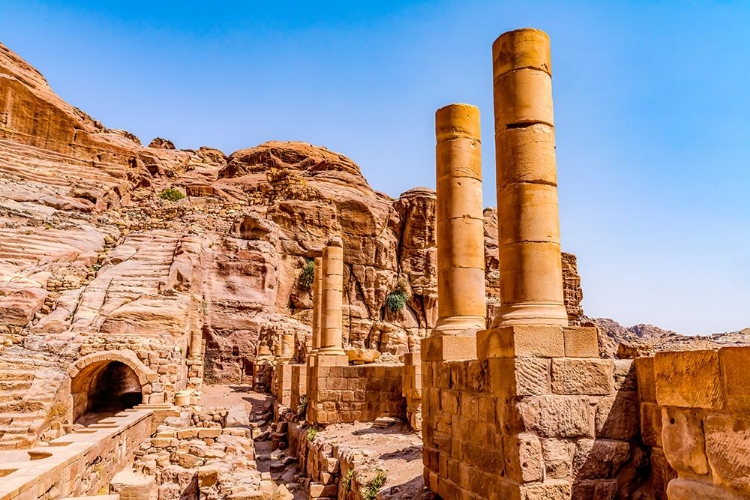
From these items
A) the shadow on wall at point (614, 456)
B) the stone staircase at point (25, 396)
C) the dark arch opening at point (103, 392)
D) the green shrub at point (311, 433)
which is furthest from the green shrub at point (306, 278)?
the shadow on wall at point (614, 456)

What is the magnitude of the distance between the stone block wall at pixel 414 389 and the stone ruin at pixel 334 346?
43mm

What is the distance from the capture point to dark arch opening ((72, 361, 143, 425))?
17156 mm

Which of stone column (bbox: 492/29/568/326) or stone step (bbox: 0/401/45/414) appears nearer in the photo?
stone column (bbox: 492/29/568/326)

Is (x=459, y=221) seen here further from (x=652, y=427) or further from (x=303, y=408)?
(x=303, y=408)

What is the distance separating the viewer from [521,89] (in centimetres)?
648

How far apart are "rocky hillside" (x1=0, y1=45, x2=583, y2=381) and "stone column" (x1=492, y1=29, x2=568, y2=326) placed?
15782 mm

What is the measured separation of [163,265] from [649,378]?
24.0 m

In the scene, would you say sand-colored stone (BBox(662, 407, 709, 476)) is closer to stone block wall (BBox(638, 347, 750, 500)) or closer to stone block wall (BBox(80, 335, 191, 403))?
stone block wall (BBox(638, 347, 750, 500))

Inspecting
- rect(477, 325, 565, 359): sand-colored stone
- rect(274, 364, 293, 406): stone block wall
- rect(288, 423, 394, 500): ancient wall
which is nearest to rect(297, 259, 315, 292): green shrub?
rect(274, 364, 293, 406): stone block wall

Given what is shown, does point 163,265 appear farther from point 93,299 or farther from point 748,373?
point 748,373

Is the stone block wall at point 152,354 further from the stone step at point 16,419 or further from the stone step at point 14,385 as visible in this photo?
the stone step at point 16,419

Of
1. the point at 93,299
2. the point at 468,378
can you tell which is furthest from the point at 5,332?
the point at 468,378

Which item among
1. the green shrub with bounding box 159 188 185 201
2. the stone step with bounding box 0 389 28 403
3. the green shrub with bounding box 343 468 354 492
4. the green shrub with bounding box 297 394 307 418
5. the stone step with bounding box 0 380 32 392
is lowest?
→ the green shrub with bounding box 343 468 354 492

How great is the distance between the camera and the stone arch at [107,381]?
55.4 feet
